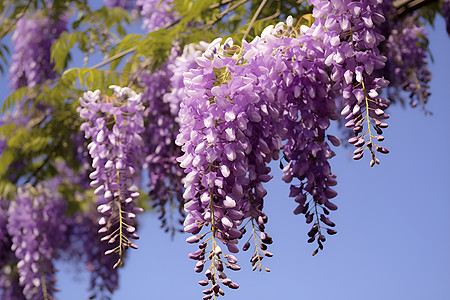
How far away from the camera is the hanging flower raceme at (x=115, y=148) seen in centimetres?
284

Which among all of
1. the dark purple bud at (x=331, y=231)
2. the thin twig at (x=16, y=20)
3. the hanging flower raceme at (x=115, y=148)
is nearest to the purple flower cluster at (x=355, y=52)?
the dark purple bud at (x=331, y=231)

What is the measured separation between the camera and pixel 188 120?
2.07m

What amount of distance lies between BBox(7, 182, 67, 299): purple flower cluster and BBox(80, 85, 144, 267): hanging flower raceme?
196 cm

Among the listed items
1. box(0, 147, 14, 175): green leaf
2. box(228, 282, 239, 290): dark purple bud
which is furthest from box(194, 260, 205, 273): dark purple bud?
box(0, 147, 14, 175): green leaf

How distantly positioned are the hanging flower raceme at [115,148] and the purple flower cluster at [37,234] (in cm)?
196

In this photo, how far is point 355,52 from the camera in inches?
81.7

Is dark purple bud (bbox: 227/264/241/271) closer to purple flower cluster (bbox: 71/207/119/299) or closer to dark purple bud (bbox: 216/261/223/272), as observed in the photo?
dark purple bud (bbox: 216/261/223/272)

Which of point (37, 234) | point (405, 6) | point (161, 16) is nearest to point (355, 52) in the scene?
point (405, 6)

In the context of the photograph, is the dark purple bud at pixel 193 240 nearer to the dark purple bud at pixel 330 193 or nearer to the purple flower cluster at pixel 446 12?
the dark purple bud at pixel 330 193

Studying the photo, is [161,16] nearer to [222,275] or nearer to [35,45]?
[35,45]

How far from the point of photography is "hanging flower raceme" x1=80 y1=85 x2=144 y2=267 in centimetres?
284

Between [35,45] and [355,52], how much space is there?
4.59m

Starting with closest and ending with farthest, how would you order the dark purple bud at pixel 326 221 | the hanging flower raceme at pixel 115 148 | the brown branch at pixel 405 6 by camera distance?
1. the dark purple bud at pixel 326 221
2. the hanging flower raceme at pixel 115 148
3. the brown branch at pixel 405 6

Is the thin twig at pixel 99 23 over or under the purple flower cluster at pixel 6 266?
over
